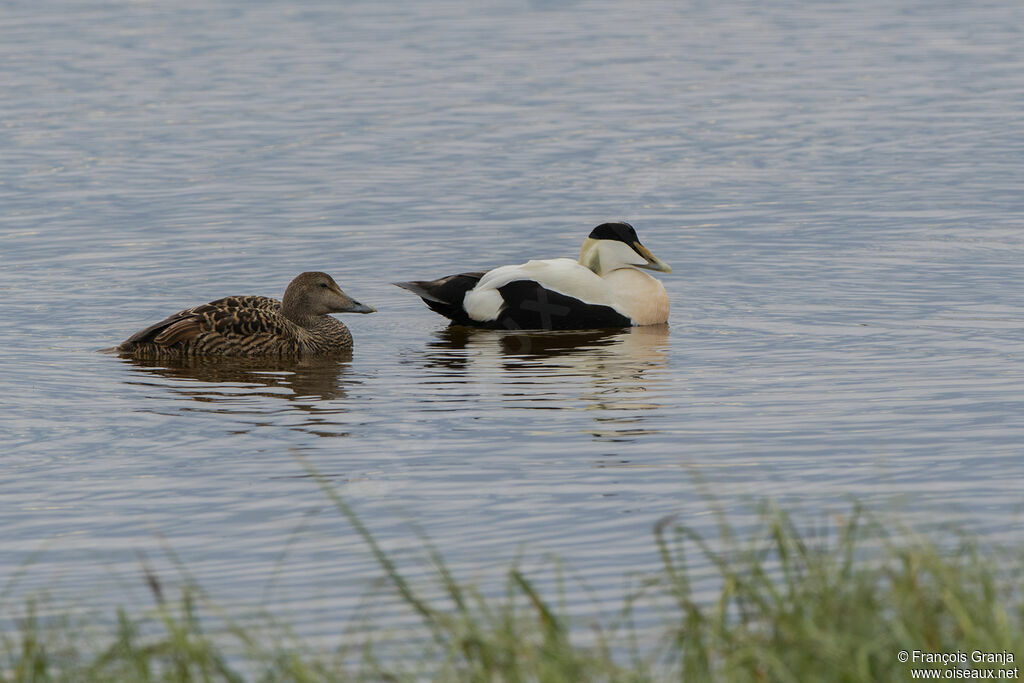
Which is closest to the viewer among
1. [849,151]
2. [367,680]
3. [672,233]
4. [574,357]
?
[367,680]

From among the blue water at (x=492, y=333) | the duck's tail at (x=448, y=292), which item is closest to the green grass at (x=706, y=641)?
the blue water at (x=492, y=333)

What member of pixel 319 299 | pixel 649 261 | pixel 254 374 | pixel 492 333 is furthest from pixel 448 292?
pixel 254 374

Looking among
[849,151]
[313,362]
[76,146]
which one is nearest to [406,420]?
[313,362]

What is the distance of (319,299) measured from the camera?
11.8 meters

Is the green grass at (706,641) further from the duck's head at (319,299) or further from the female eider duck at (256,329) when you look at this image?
the duck's head at (319,299)

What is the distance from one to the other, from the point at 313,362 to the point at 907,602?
24.3 ft

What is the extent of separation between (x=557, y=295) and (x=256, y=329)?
2331 millimetres

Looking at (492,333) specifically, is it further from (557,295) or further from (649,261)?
(649,261)

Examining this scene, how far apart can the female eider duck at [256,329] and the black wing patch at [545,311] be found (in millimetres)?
1098

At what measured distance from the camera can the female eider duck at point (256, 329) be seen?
11188mm

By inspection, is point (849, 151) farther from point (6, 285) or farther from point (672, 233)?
point (6, 285)

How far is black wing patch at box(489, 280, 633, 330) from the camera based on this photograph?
12148mm

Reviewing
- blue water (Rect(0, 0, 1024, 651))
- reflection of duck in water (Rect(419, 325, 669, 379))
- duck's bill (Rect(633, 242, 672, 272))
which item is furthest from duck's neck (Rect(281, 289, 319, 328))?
duck's bill (Rect(633, 242, 672, 272))

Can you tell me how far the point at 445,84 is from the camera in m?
25.2
